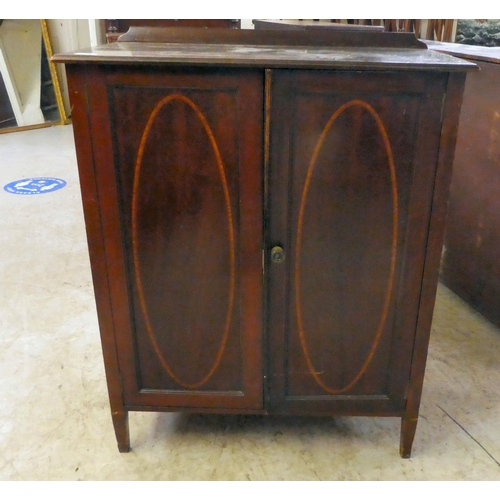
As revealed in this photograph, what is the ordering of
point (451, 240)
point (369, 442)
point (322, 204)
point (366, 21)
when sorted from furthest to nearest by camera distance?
point (366, 21) < point (451, 240) < point (369, 442) < point (322, 204)

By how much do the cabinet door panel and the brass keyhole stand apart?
0.11 ft

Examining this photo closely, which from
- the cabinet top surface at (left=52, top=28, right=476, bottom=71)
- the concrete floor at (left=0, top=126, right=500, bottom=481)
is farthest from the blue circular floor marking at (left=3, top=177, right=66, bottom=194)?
the cabinet top surface at (left=52, top=28, right=476, bottom=71)

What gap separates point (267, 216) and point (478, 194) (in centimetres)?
116

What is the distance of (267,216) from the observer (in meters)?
1.11

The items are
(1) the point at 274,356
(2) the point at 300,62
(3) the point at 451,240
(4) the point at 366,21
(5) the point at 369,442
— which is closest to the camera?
(2) the point at 300,62

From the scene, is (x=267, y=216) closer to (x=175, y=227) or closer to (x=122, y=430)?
(x=175, y=227)

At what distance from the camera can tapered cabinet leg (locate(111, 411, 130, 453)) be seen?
1335mm

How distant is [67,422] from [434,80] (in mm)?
1322

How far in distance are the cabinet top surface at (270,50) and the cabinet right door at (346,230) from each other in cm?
3

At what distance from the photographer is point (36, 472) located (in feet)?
4.38

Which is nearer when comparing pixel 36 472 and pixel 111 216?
pixel 111 216

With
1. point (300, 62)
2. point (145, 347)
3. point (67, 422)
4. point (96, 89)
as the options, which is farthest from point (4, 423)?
point (300, 62)

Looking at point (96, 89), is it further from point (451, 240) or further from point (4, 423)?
point (451, 240)

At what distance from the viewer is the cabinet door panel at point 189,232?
3.33ft
